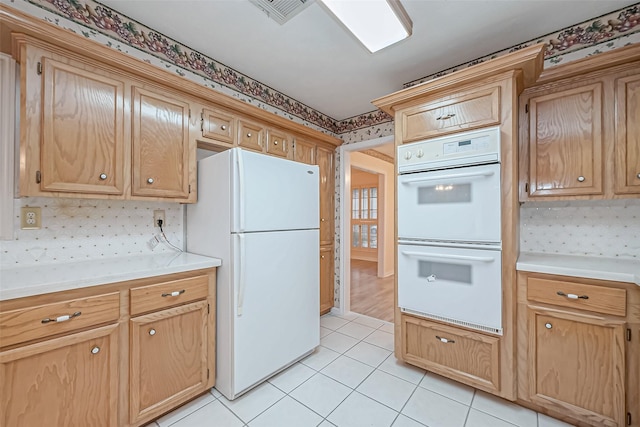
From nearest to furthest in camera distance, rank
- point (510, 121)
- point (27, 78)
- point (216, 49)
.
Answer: point (27, 78) → point (510, 121) → point (216, 49)

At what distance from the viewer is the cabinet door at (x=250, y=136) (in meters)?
2.25

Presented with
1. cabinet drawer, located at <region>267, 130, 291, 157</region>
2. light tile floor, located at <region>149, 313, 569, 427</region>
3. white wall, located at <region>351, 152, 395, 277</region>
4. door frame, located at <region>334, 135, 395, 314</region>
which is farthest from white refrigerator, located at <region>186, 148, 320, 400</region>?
white wall, located at <region>351, 152, 395, 277</region>

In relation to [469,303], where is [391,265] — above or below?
below

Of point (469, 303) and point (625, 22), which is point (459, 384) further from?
point (625, 22)

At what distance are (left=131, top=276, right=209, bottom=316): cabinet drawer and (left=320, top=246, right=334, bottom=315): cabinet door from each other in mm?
1620

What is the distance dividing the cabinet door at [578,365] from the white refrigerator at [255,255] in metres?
1.55

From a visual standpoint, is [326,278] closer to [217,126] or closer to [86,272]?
[217,126]

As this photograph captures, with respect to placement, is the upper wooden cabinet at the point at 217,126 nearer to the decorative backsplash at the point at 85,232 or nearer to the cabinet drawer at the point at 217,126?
the cabinet drawer at the point at 217,126

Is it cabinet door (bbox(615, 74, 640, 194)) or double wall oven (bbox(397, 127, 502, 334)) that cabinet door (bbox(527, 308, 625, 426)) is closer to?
double wall oven (bbox(397, 127, 502, 334))

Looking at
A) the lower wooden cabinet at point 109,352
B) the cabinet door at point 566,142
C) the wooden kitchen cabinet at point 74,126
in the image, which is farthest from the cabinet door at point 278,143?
the cabinet door at point 566,142

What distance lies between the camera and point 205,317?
173 centimetres

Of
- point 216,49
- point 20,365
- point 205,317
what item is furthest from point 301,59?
point 20,365

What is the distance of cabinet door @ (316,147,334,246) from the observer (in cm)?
313

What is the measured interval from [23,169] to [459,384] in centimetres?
297
